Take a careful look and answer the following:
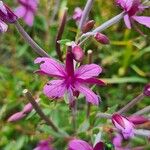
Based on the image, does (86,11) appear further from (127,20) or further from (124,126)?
(124,126)

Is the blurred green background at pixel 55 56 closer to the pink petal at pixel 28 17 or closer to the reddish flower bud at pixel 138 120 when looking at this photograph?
the pink petal at pixel 28 17

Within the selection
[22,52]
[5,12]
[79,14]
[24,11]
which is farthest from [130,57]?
[5,12]

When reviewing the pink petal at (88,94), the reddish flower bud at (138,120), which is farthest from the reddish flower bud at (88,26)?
the reddish flower bud at (138,120)

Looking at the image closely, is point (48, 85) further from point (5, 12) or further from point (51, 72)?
point (5, 12)

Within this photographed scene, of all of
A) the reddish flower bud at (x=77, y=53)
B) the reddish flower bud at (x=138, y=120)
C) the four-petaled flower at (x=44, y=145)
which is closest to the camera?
the reddish flower bud at (x=77, y=53)

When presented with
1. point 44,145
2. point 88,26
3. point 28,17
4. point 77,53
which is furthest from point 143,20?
point 28,17

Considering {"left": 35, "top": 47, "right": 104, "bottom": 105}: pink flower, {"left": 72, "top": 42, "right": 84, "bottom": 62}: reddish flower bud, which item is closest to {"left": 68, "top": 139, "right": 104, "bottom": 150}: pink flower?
{"left": 35, "top": 47, "right": 104, "bottom": 105}: pink flower

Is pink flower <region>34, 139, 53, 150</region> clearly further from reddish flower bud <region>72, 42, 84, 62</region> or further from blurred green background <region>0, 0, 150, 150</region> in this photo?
reddish flower bud <region>72, 42, 84, 62</region>
